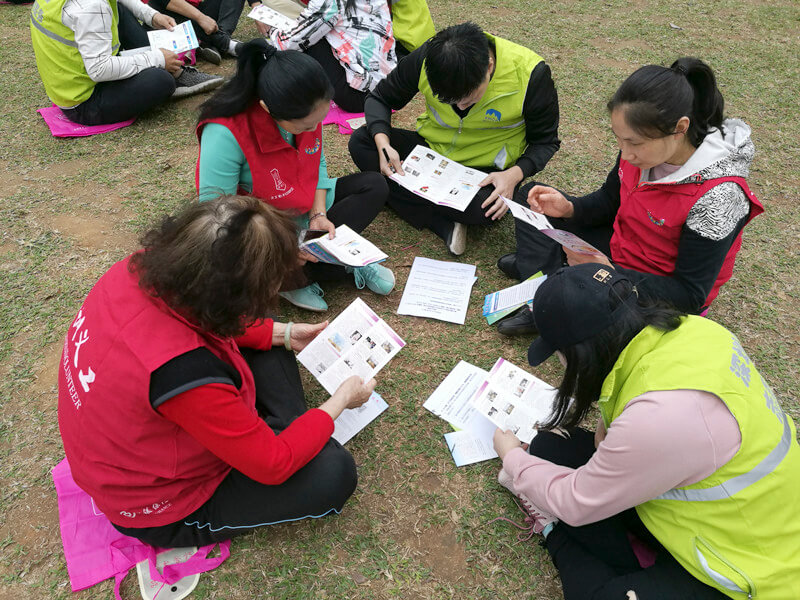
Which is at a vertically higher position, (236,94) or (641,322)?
(641,322)

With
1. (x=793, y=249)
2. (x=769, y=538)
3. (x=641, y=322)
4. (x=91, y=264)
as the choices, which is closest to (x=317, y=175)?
(x=91, y=264)

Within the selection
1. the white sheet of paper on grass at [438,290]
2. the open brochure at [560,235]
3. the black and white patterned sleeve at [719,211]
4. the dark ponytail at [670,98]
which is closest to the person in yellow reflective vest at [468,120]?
the white sheet of paper on grass at [438,290]

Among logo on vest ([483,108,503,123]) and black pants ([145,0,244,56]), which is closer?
logo on vest ([483,108,503,123])

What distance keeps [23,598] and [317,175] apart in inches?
83.0

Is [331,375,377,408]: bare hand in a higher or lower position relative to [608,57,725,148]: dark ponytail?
lower

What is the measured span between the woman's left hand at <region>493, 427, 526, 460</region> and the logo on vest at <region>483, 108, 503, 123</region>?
1.72 meters

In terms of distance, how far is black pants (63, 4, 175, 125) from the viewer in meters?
3.96

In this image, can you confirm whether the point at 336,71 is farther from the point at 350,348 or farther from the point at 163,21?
the point at 350,348

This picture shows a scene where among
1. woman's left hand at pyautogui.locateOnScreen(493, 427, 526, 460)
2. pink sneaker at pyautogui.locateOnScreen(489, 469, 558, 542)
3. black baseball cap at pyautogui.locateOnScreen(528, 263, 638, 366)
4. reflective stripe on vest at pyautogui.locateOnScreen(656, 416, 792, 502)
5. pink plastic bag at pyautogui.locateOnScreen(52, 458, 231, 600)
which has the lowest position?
pink plastic bag at pyautogui.locateOnScreen(52, 458, 231, 600)

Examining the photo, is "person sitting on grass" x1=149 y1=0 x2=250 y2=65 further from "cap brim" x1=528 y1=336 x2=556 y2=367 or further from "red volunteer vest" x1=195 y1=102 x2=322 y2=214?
"cap brim" x1=528 y1=336 x2=556 y2=367

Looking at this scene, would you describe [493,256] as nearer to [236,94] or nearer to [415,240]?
[415,240]

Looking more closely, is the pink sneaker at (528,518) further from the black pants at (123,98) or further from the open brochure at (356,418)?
the black pants at (123,98)

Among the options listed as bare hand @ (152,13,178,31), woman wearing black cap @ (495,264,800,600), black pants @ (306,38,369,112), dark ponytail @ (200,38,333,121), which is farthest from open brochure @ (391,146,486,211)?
bare hand @ (152,13,178,31)

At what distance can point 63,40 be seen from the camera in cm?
367
